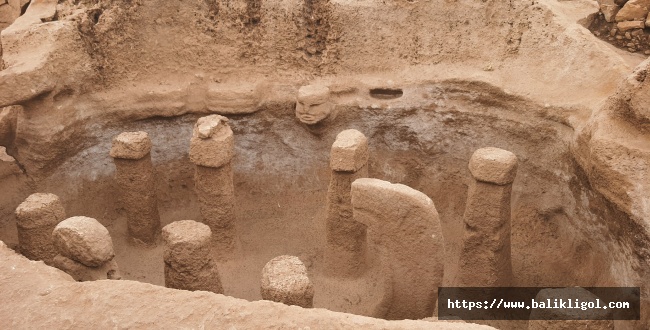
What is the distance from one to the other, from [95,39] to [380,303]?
314 cm

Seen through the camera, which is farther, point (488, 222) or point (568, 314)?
point (488, 222)

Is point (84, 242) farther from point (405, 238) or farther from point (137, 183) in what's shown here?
point (405, 238)

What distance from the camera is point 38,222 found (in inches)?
168

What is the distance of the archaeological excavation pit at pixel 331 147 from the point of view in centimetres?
408

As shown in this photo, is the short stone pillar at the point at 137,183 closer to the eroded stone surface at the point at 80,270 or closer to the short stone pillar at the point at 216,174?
the short stone pillar at the point at 216,174

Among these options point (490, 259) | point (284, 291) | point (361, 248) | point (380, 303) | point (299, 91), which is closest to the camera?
point (284, 291)

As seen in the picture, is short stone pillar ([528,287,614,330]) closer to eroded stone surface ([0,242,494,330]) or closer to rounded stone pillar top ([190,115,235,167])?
eroded stone surface ([0,242,494,330])

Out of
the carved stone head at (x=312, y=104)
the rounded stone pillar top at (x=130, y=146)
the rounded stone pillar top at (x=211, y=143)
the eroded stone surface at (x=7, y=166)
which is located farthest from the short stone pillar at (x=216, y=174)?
the eroded stone surface at (x=7, y=166)

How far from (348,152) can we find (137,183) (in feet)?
5.77

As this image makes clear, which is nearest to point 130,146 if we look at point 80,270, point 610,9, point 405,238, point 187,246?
point 187,246

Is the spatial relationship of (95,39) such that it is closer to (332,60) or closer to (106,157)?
(106,157)

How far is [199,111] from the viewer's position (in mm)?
5754

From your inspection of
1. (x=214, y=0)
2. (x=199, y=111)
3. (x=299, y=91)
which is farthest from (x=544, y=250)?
(x=214, y=0)

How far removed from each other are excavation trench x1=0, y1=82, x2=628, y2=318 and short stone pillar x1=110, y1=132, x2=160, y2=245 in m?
0.17
